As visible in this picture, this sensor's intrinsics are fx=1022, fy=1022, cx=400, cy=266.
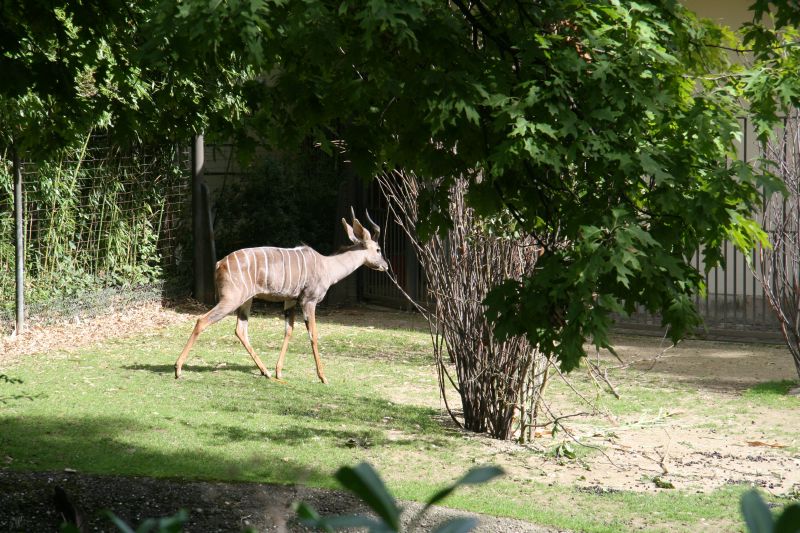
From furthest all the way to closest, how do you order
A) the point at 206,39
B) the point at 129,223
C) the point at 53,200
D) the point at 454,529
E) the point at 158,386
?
the point at 129,223, the point at 53,200, the point at 158,386, the point at 206,39, the point at 454,529

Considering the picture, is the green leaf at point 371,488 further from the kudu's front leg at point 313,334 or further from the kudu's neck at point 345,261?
the kudu's neck at point 345,261

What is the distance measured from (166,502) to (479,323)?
114 inches

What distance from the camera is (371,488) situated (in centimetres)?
96

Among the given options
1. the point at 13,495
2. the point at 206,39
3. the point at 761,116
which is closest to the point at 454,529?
the point at 206,39

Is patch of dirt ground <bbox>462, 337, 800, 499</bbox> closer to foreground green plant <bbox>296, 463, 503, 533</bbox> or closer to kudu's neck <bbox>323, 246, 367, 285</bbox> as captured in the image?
kudu's neck <bbox>323, 246, 367, 285</bbox>

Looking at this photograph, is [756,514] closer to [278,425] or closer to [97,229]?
[278,425]

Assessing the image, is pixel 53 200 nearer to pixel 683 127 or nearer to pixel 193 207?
pixel 193 207

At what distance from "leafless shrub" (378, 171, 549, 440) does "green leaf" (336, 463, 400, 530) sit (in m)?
6.22

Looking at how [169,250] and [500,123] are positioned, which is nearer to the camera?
[500,123]

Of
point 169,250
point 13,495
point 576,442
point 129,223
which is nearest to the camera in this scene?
point 13,495

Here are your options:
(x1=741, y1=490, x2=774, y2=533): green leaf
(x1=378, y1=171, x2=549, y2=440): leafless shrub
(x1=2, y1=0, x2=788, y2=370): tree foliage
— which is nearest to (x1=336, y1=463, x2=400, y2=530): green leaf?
(x1=741, y1=490, x2=774, y2=533): green leaf

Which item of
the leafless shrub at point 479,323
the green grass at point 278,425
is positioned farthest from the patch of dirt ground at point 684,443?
the leafless shrub at point 479,323

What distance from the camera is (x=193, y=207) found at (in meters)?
13.9

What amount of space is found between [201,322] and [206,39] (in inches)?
247
